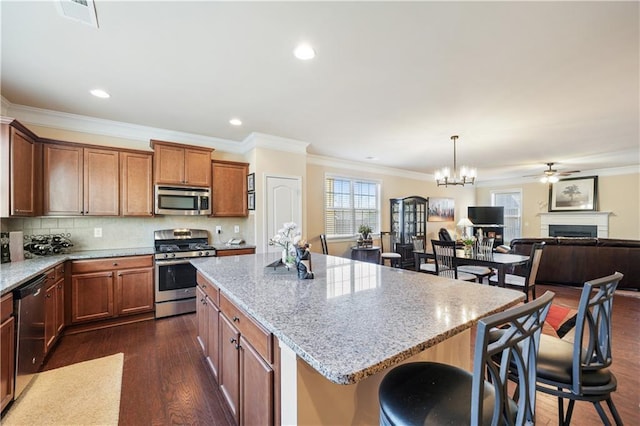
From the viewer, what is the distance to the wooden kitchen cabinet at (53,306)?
2548 millimetres

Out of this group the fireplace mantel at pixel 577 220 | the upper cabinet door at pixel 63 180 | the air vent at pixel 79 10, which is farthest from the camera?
the fireplace mantel at pixel 577 220

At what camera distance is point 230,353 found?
1.71 metres

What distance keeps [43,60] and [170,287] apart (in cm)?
263

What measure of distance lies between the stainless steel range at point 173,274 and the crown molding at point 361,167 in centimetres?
284

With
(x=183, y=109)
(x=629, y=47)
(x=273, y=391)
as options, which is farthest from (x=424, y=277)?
(x=183, y=109)

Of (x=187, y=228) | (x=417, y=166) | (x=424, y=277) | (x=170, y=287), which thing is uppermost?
(x=417, y=166)

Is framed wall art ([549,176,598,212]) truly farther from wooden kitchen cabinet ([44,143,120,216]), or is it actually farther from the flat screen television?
wooden kitchen cabinet ([44,143,120,216])

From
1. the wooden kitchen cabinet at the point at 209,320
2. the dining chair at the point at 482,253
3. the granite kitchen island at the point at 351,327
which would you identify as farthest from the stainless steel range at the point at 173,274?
the dining chair at the point at 482,253

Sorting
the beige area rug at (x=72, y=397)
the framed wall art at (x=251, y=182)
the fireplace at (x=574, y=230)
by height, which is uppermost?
the framed wall art at (x=251, y=182)

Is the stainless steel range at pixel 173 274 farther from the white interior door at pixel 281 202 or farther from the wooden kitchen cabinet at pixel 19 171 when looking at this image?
the wooden kitchen cabinet at pixel 19 171

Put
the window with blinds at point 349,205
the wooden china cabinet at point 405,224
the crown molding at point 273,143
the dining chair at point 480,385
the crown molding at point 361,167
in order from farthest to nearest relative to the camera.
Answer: the wooden china cabinet at point 405,224 < the window with blinds at point 349,205 < the crown molding at point 361,167 < the crown molding at point 273,143 < the dining chair at point 480,385

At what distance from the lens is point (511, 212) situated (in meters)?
8.93

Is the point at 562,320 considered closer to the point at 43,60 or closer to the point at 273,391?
the point at 273,391

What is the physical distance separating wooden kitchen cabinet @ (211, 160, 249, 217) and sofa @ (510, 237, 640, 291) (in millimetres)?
5161
